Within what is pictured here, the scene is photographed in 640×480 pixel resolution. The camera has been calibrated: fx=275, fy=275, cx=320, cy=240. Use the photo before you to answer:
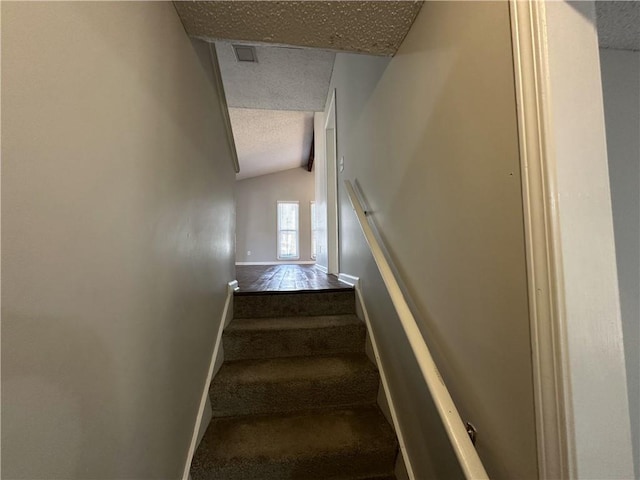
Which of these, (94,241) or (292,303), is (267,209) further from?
(94,241)

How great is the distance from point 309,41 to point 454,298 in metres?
1.17

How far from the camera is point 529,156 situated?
585 millimetres

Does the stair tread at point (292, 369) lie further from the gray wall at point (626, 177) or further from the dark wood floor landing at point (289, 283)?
the gray wall at point (626, 177)

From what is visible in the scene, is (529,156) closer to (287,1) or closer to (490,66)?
(490,66)

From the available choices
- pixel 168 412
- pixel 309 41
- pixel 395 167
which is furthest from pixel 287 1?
pixel 168 412

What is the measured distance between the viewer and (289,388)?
4.89 feet

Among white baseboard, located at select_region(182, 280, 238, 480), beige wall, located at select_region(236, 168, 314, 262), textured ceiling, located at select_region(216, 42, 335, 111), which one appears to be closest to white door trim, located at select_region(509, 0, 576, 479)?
white baseboard, located at select_region(182, 280, 238, 480)

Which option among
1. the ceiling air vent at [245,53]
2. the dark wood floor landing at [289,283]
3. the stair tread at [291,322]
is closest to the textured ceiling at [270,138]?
the ceiling air vent at [245,53]

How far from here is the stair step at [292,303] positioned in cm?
205

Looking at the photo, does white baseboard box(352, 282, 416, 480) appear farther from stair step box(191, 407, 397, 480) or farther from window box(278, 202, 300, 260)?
window box(278, 202, 300, 260)

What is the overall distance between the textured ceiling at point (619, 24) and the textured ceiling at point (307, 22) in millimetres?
576

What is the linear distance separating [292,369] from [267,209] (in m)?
7.82

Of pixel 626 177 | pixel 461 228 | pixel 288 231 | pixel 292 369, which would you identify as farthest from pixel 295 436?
pixel 288 231

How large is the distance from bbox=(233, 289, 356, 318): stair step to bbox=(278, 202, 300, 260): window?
274 inches
